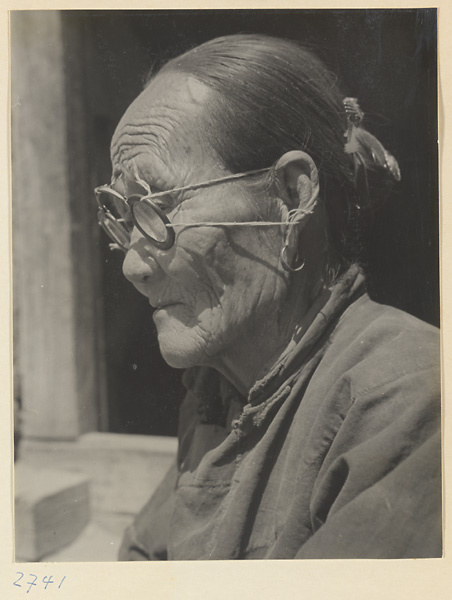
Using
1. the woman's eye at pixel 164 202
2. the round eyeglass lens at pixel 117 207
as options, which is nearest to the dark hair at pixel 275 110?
the woman's eye at pixel 164 202

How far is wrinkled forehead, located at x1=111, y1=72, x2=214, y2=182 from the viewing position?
114cm

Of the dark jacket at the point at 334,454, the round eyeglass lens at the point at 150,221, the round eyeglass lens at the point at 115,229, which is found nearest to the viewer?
the dark jacket at the point at 334,454

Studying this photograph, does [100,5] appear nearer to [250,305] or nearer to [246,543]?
[250,305]

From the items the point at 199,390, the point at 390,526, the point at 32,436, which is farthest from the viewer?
the point at 32,436

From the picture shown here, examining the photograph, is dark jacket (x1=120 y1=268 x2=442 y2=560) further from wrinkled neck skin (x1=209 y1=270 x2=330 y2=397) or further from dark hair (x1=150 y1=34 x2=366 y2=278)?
dark hair (x1=150 y1=34 x2=366 y2=278)

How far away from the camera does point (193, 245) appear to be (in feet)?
3.80

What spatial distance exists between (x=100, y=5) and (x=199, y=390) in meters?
0.88

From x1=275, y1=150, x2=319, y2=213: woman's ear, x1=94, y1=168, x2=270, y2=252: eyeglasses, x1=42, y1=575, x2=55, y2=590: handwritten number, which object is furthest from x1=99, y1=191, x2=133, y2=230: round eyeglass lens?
x1=42, y1=575, x2=55, y2=590: handwritten number

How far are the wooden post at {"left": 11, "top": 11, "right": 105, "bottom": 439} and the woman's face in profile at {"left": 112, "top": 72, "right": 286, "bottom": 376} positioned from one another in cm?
28

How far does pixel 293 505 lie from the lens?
1.15 m

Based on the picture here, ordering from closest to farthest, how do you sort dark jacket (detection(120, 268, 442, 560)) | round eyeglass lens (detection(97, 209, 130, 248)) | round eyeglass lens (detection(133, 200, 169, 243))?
dark jacket (detection(120, 268, 442, 560))
round eyeglass lens (detection(133, 200, 169, 243))
round eyeglass lens (detection(97, 209, 130, 248))

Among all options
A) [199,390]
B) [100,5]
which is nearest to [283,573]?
[199,390]

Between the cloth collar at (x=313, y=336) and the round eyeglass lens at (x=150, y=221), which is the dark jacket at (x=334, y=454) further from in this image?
the round eyeglass lens at (x=150, y=221)

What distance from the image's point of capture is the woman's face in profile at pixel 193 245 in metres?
1.15
